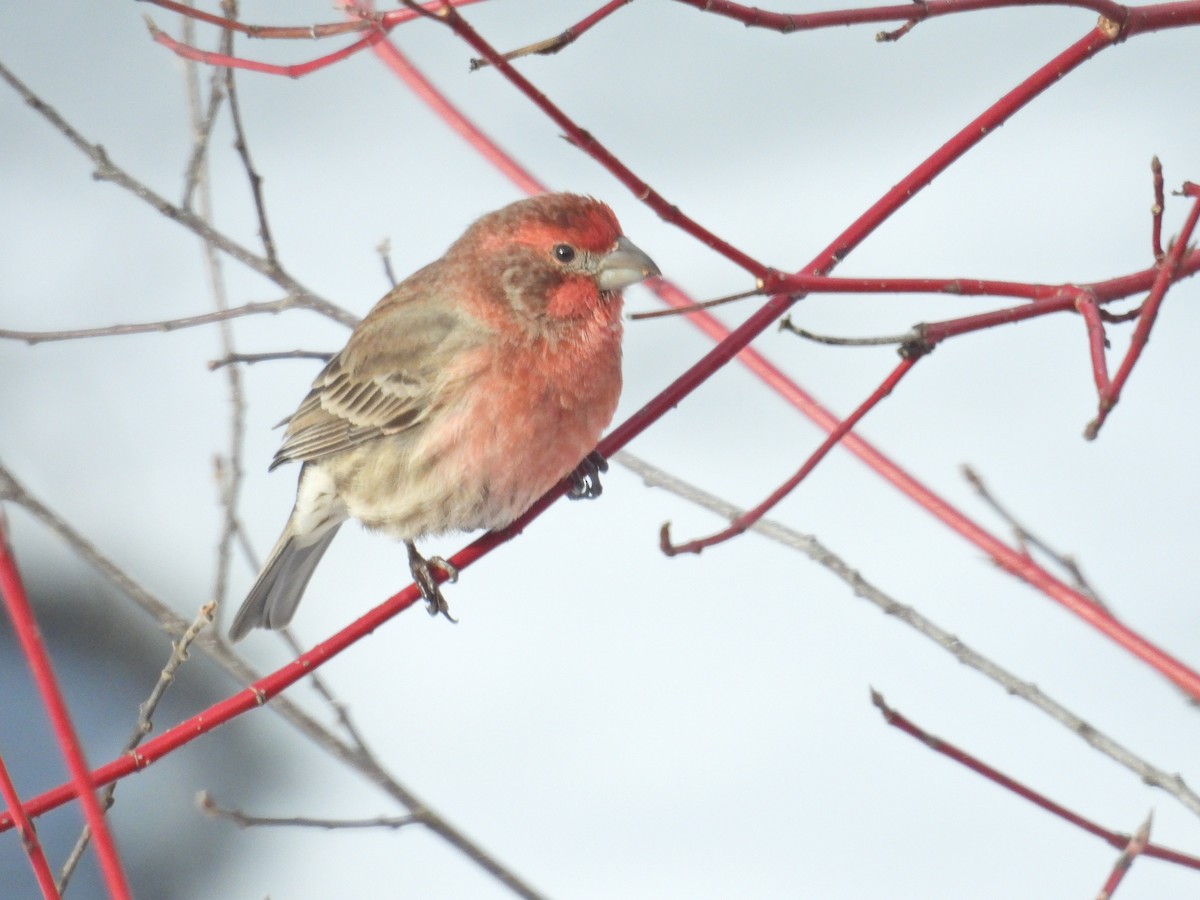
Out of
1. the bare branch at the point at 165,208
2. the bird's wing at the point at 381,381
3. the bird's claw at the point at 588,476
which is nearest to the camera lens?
the bare branch at the point at 165,208

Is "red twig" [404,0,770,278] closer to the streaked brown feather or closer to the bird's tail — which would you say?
the streaked brown feather

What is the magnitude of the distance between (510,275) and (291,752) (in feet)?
9.12

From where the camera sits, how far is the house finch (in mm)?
3490

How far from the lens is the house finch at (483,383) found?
349cm

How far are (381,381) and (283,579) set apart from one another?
74cm

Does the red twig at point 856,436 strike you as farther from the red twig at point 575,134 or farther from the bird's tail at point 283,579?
the bird's tail at point 283,579

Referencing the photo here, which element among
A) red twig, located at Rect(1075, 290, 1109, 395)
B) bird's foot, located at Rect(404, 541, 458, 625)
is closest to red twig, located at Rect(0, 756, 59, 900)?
red twig, located at Rect(1075, 290, 1109, 395)

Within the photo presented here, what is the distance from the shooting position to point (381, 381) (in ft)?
13.3

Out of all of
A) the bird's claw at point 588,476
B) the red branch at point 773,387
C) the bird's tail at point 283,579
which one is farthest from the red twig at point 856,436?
the bird's tail at point 283,579

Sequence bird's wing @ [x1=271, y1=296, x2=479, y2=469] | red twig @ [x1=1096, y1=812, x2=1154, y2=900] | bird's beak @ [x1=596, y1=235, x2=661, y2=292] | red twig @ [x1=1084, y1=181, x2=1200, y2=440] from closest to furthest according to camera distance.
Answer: red twig @ [x1=1084, y1=181, x2=1200, y2=440] < red twig @ [x1=1096, y1=812, x2=1154, y2=900] < bird's beak @ [x1=596, y1=235, x2=661, y2=292] < bird's wing @ [x1=271, y1=296, x2=479, y2=469]

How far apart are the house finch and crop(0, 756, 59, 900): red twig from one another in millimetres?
1464

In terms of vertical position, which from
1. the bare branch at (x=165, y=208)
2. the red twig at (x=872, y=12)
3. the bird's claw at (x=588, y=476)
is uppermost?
the bare branch at (x=165, y=208)

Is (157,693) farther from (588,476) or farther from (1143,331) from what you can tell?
(1143,331)

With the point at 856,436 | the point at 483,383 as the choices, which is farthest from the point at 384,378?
the point at 856,436
